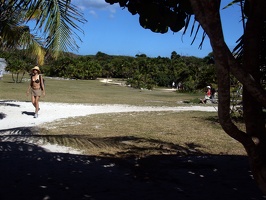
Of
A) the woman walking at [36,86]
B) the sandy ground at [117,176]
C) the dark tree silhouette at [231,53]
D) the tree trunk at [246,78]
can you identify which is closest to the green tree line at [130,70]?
the woman walking at [36,86]

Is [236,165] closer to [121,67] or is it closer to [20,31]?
[20,31]

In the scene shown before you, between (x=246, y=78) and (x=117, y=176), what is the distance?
359 centimetres

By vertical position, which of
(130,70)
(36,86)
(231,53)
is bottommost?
(36,86)

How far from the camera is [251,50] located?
262 centimetres

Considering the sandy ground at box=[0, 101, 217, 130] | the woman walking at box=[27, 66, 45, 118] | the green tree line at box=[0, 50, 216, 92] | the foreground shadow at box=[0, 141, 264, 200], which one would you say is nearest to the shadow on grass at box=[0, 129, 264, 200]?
the foreground shadow at box=[0, 141, 264, 200]

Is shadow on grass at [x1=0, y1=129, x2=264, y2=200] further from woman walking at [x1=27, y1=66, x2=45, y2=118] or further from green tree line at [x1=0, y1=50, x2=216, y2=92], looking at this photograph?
green tree line at [x1=0, y1=50, x2=216, y2=92]

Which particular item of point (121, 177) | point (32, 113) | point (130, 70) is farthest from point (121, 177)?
point (130, 70)

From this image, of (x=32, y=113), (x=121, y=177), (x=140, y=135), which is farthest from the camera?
(x=32, y=113)

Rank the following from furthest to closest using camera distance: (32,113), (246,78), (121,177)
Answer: (32,113) → (121,177) → (246,78)

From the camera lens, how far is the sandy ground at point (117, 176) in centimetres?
478

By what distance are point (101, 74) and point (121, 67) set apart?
4058 mm

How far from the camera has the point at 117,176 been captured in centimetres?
559

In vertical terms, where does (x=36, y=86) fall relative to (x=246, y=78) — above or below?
below

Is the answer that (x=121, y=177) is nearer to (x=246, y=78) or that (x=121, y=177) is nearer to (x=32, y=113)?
(x=246, y=78)
